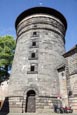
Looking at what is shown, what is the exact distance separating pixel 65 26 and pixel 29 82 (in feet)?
33.1

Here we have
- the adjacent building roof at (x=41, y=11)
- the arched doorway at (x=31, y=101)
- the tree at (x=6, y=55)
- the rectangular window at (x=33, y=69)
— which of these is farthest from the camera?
the tree at (x=6, y=55)

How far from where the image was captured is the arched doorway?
14.9 metres

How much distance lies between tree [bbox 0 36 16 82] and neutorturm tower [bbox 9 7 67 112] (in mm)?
3478

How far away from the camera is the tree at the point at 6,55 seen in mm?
22642

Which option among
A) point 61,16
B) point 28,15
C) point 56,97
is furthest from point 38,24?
point 56,97

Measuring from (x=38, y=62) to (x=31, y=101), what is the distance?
3.85m

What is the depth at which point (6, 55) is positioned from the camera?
22.6 m

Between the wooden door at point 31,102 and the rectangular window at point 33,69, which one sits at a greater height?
the rectangular window at point 33,69

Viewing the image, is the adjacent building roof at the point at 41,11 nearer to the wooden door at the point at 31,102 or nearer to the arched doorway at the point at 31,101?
the arched doorway at the point at 31,101

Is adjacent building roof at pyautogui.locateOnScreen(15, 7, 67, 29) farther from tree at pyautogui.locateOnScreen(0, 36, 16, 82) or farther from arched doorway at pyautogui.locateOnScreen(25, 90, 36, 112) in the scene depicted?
arched doorway at pyautogui.locateOnScreen(25, 90, 36, 112)

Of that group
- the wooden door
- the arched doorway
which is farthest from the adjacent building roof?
the wooden door

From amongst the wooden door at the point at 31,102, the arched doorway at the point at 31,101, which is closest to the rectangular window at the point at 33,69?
the arched doorway at the point at 31,101

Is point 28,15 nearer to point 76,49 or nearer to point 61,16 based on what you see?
point 61,16

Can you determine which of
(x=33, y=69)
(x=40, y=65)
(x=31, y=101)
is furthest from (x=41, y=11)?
(x=31, y=101)
